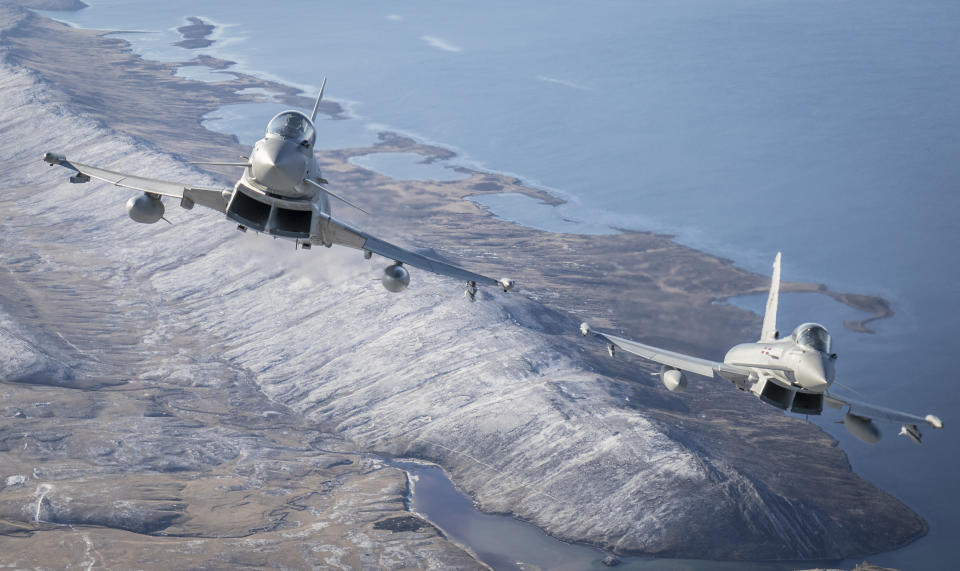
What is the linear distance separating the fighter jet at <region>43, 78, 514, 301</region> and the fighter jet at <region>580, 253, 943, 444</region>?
11571 millimetres

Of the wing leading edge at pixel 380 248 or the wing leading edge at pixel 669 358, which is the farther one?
the wing leading edge at pixel 669 358

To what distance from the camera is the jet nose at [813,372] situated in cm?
3962

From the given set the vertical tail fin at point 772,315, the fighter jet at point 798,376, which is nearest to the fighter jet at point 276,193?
the fighter jet at point 798,376

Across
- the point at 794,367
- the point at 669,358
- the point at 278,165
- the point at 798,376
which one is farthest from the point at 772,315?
the point at 278,165

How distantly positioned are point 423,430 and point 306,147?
88.8 metres

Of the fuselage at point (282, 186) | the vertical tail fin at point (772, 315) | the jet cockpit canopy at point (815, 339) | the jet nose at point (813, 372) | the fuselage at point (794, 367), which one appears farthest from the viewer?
the vertical tail fin at point (772, 315)

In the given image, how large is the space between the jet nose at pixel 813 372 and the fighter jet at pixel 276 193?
12.6 metres

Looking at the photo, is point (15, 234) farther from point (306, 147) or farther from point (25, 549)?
point (306, 147)

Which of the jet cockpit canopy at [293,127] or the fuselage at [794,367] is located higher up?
the jet cockpit canopy at [293,127]

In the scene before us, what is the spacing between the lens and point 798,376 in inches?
1581

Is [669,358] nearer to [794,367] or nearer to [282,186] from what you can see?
[794,367]

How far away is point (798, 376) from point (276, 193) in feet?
74.7

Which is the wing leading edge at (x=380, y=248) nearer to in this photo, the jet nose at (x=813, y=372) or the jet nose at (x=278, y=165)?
the jet nose at (x=278, y=165)

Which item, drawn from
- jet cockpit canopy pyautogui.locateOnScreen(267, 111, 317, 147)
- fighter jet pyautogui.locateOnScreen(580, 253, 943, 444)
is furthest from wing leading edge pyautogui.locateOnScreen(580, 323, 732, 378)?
jet cockpit canopy pyautogui.locateOnScreen(267, 111, 317, 147)
